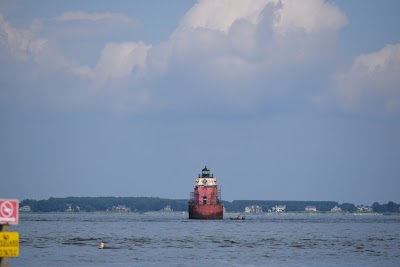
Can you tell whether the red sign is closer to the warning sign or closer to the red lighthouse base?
the warning sign

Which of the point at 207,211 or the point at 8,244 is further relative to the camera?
the point at 207,211

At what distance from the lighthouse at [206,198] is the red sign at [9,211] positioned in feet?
442

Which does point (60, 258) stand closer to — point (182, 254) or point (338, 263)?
point (182, 254)

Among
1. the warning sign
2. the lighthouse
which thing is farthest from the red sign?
the lighthouse

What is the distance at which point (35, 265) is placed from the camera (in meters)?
58.7

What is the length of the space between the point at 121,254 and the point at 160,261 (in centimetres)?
792

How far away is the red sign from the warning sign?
1.16ft

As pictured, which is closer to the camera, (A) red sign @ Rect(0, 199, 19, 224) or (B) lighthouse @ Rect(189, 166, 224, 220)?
(A) red sign @ Rect(0, 199, 19, 224)

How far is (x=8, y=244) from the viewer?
22625mm

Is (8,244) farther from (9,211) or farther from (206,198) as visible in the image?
(206,198)

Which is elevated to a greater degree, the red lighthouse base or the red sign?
the red lighthouse base

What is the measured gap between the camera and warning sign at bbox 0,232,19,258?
73.3 feet

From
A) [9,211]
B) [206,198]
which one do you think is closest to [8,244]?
[9,211]

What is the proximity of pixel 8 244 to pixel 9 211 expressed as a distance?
0.89m
